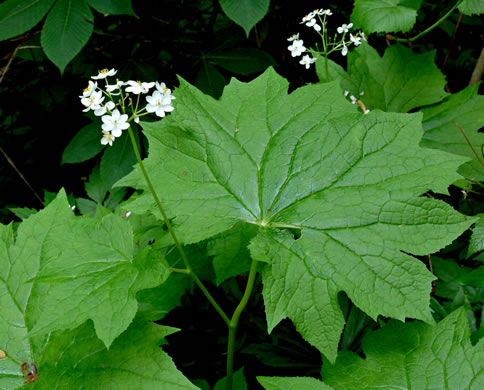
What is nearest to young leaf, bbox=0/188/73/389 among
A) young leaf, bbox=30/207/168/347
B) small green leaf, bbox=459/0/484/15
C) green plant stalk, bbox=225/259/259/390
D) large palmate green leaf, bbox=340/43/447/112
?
young leaf, bbox=30/207/168/347

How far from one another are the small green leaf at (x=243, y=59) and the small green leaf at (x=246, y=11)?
66 cm

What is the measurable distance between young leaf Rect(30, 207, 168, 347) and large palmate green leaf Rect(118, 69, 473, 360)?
0.15m

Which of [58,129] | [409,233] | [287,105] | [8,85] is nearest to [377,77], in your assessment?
[287,105]

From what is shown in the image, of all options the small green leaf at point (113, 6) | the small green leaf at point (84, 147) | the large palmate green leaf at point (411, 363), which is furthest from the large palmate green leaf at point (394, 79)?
the small green leaf at point (84, 147)

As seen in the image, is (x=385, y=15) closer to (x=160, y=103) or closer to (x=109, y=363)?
(x=160, y=103)

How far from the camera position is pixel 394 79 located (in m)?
2.16

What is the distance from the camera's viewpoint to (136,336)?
1.22 m

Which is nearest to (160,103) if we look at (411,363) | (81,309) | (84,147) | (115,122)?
(115,122)

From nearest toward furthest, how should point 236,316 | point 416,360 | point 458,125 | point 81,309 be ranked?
point 81,309 → point 416,360 → point 236,316 → point 458,125

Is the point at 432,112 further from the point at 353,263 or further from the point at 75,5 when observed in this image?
the point at 75,5

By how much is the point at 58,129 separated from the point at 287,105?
88.7 inches

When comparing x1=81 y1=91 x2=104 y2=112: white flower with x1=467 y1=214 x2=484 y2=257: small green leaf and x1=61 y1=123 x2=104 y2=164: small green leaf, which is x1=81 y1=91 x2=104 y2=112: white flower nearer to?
x1=467 y1=214 x2=484 y2=257: small green leaf

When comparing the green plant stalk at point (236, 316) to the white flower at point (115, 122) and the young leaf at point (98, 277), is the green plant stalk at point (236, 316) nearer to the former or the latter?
the young leaf at point (98, 277)

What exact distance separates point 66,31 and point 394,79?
1624 mm
